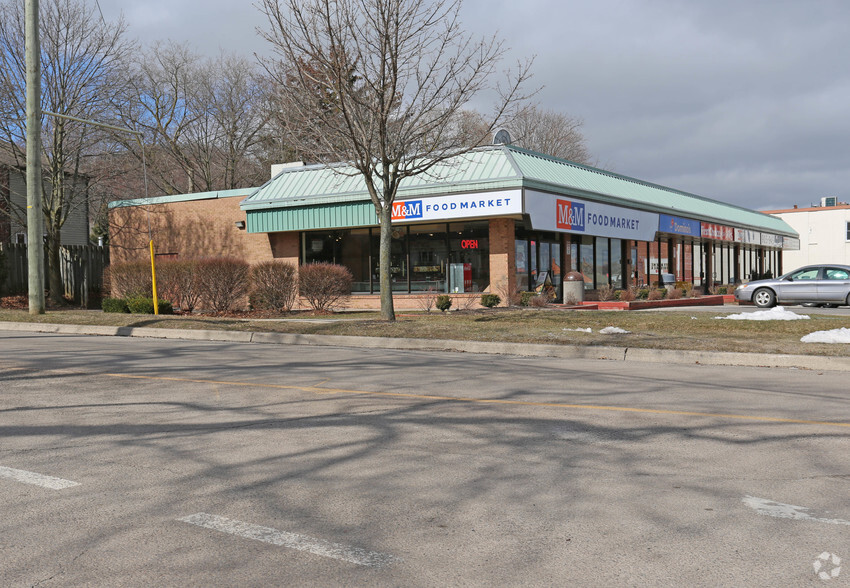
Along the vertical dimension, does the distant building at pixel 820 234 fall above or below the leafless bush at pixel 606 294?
above

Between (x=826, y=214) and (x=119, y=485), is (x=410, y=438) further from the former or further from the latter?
(x=826, y=214)

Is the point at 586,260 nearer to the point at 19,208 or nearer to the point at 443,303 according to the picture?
the point at 443,303

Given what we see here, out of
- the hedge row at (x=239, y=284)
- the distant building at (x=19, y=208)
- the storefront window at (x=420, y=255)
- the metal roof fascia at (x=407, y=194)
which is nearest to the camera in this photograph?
the hedge row at (x=239, y=284)

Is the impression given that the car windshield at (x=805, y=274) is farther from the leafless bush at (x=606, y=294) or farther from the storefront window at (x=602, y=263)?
the storefront window at (x=602, y=263)

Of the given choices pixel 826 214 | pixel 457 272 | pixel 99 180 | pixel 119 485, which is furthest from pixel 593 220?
pixel 826 214

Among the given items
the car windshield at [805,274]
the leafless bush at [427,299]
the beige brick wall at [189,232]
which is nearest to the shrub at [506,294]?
the leafless bush at [427,299]

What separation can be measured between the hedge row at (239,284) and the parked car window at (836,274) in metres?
15.2

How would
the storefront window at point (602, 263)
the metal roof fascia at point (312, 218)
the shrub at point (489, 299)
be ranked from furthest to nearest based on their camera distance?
the storefront window at point (602, 263)
the metal roof fascia at point (312, 218)
the shrub at point (489, 299)

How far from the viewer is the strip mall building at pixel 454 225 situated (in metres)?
24.9

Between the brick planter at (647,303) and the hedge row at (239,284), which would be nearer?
the hedge row at (239,284)

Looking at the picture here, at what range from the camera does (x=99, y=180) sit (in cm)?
3025

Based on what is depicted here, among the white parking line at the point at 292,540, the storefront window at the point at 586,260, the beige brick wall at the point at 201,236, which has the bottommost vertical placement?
the white parking line at the point at 292,540

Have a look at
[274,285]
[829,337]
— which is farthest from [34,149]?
[829,337]

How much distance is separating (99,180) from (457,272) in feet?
50.2
